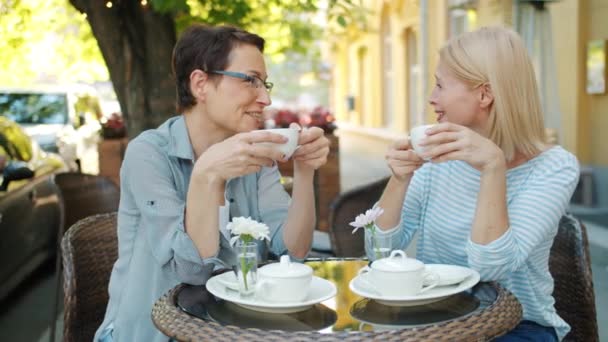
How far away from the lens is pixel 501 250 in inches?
90.6

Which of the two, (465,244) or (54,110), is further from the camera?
(54,110)

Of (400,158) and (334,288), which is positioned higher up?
(400,158)

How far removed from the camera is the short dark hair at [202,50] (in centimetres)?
259

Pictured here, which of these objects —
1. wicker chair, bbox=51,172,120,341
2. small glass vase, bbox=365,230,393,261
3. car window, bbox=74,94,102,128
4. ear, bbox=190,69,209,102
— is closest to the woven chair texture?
small glass vase, bbox=365,230,393,261

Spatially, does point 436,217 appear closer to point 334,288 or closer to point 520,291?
point 520,291

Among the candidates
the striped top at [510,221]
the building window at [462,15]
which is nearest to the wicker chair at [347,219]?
the striped top at [510,221]

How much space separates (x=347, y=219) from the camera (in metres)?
3.72

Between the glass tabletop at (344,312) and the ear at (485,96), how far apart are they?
56 cm

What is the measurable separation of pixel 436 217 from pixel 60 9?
621cm

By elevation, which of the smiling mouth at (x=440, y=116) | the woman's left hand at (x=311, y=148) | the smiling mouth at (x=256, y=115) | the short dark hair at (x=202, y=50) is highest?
the short dark hair at (x=202, y=50)

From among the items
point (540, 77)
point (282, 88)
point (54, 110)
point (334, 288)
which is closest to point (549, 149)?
point (334, 288)

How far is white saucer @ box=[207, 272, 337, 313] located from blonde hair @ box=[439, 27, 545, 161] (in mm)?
719

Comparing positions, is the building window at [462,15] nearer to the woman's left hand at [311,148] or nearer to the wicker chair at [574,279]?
the wicker chair at [574,279]

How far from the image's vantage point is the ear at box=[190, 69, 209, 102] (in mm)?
2598
